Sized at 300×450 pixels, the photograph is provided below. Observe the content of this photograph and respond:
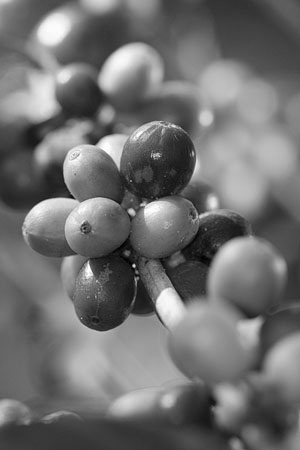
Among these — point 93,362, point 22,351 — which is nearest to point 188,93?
point 93,362

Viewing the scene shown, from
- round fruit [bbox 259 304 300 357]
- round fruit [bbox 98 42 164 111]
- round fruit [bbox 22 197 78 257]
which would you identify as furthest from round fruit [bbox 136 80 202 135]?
round fruit [bbox 259 304 300 357]

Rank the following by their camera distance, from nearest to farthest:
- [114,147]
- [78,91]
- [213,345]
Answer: [213,345], [114,147], [78,91]

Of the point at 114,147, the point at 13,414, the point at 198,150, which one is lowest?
the point at 198,150

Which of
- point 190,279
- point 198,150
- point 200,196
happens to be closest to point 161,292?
point 190,279

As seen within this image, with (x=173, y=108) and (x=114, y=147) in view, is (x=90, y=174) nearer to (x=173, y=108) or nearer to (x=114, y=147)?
(x=114, y=147)

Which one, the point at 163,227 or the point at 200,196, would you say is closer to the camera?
the point at 163,227

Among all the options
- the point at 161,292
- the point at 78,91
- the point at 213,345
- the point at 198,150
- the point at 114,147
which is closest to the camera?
the point at 213,345

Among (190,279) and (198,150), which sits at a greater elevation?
(190,279)
